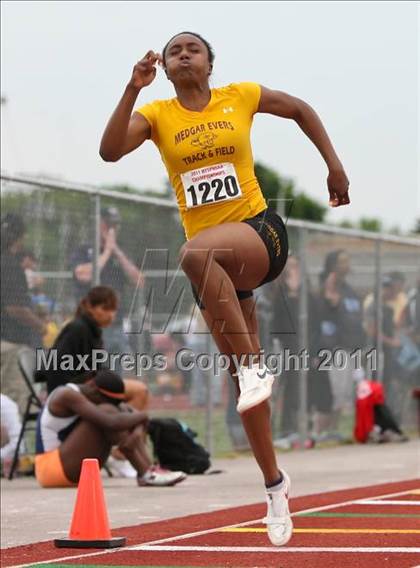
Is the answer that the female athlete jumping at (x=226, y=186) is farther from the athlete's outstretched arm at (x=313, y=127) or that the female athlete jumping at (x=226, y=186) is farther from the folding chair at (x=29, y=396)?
the folding chair at (x=29, y=396)

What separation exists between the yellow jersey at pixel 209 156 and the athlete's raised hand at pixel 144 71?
396mm

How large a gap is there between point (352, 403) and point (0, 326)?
7018 mm

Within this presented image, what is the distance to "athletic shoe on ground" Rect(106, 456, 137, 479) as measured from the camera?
12.8 metres

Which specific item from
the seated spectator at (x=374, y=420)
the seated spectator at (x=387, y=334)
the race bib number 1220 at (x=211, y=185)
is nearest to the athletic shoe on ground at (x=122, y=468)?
the seated spectator at (x=374, y=420)

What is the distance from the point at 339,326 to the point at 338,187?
36.2ft

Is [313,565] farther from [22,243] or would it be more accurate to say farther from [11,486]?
[22,243]

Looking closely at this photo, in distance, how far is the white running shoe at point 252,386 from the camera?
661cm

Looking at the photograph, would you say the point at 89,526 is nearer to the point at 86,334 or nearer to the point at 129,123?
the point at 129,123

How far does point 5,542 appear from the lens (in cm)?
790

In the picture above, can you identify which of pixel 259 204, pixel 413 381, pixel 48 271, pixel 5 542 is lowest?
pixel 413 381

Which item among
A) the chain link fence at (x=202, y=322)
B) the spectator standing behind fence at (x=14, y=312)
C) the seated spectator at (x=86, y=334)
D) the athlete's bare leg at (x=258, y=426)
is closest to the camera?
the athlete's bare leg at (x=258, y=426)

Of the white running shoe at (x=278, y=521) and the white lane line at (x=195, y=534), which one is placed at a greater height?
the white running shoe at (x=278, y=521)

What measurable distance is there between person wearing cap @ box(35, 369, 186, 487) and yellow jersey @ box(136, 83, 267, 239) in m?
4.37

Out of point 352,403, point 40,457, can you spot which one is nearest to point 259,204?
point 40,457
